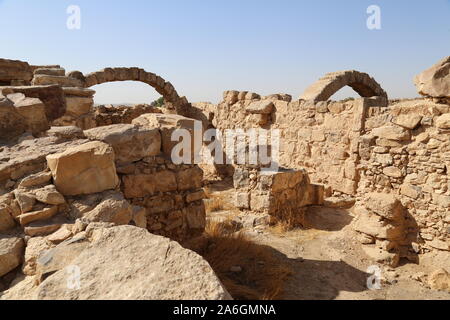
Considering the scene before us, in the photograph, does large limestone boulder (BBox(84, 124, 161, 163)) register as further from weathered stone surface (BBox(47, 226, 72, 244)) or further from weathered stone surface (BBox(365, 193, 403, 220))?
weathered stone surface (BBox(365, 193, 403, 220))

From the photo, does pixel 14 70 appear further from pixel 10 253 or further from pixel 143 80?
pixel 10 253

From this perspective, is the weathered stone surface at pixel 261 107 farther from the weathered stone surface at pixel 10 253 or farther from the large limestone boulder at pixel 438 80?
the weathered stone surface at pixel 10 253

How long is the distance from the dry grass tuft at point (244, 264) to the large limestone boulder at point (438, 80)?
2.81 meters

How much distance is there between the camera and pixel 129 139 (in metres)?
3.22

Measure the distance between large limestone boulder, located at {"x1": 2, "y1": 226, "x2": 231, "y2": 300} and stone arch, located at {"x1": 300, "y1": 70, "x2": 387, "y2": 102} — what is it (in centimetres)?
621

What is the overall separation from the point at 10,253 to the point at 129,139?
1.59 metres

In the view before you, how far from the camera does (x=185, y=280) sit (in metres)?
1.45

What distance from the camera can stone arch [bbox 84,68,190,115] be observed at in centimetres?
893

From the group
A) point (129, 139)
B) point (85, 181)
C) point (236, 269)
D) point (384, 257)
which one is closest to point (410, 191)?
point (384, 257)

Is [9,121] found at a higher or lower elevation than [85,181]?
higher

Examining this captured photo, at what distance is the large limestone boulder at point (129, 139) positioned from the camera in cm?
314

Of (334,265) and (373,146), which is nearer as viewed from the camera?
(334,265)

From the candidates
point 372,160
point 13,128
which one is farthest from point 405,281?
point 13,128

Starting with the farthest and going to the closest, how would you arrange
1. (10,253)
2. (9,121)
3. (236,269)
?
(236,269) < (9,121) < (10,253)
